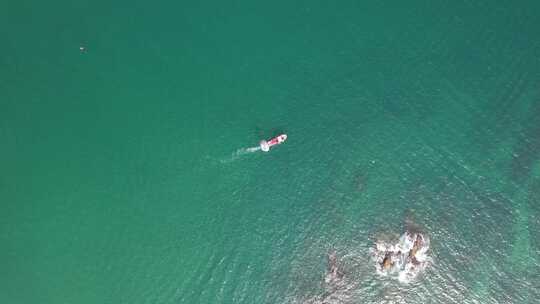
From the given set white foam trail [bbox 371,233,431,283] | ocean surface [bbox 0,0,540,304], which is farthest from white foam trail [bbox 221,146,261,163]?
white foam trail [bbox 371,233,431,283]

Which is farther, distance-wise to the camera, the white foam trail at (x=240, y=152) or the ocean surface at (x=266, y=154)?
the white foam trail at (x=240, y=152)

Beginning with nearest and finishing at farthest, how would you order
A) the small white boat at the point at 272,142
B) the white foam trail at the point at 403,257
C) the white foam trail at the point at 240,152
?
the white foam trail at the point at 403,257 < the small white boat at the point at 272,142 < the white foam trail at the point at 240,152

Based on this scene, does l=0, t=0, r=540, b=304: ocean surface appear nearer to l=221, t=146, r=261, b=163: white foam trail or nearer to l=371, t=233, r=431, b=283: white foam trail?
l=221, t=146, r=261, b=163: white foam trail

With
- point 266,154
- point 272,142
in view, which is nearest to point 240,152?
point 266,154

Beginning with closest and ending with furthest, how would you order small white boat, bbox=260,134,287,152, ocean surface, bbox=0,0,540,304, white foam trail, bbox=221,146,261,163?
ocean surface, bbox=0,0,540,304 < small white boat, bbox=260,134,287,152 < white foam trail, bbox=221,146,261,163

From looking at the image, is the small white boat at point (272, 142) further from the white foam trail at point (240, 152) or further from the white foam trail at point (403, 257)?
the white foam trail at point (403, 257)

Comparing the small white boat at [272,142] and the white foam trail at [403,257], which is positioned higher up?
the small white boat at [272,142]

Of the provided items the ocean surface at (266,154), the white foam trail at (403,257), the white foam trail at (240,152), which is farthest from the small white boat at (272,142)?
the white foam trail at (403,257)

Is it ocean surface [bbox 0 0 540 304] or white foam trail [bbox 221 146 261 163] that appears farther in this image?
white foam trail [bbox 221 146 261 163]

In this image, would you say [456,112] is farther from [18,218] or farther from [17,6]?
[17,6]

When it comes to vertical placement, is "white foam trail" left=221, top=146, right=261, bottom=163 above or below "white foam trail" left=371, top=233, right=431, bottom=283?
above
